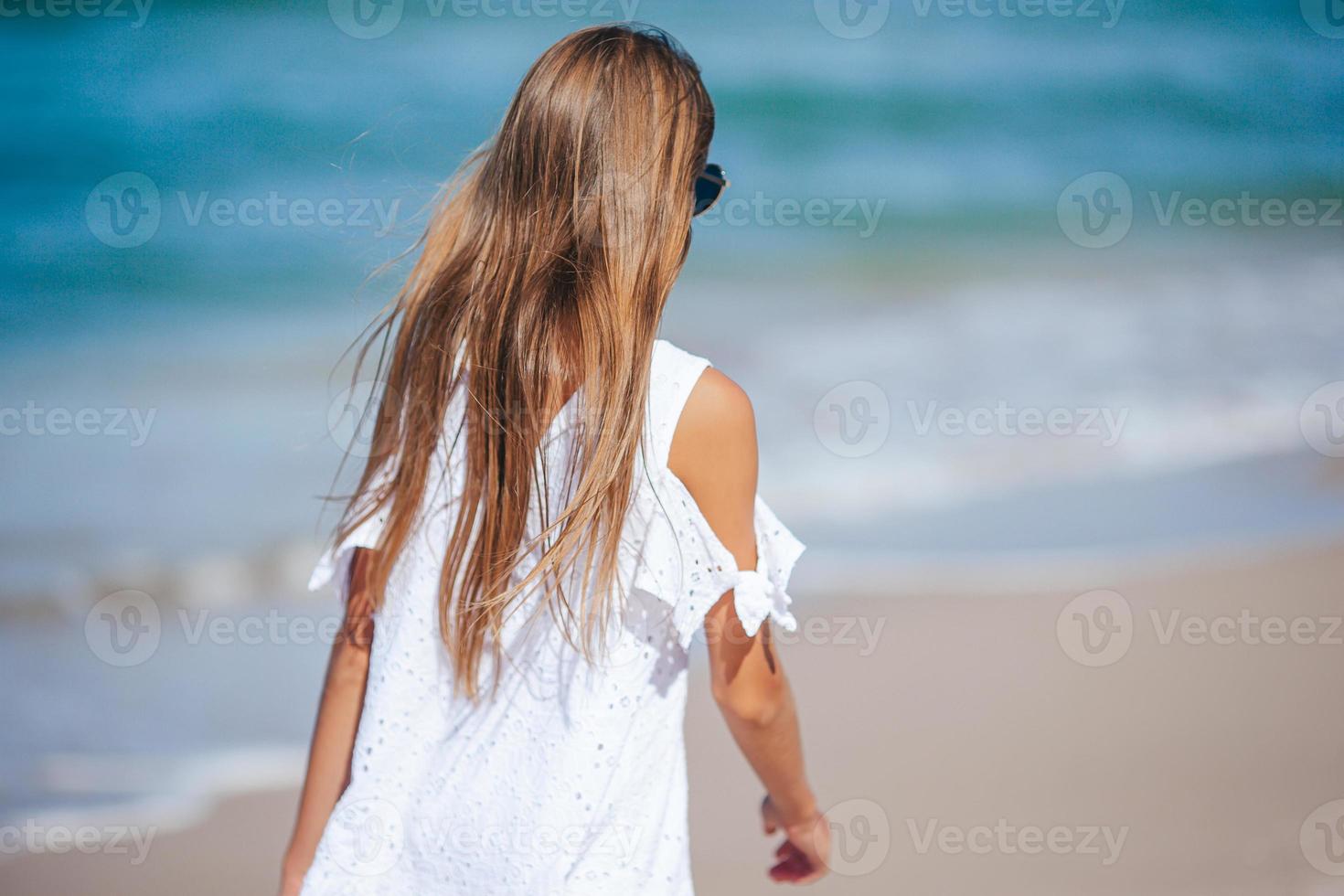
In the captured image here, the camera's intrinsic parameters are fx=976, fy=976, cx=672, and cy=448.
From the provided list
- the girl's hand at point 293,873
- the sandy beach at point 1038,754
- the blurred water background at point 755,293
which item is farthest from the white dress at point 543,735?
the blurred water background at point 755,293

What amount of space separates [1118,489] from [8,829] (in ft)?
13.3

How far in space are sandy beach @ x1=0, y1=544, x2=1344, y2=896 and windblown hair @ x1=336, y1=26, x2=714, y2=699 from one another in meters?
1.79

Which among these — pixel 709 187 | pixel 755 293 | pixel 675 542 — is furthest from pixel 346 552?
pixel 755 293

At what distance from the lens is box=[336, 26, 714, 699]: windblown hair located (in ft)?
3.51

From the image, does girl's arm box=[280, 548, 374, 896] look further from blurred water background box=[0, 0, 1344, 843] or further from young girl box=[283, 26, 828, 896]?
blurred water background box=[0, 0, 1344, 843]

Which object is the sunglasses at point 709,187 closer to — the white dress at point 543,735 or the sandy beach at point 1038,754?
the white dress at point 543,735

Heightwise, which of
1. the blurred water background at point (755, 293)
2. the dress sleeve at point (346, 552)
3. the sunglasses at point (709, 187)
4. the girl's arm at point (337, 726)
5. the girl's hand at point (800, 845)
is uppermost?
the blurred water background at point (755, 293)

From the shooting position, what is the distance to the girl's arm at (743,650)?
1.08 metres

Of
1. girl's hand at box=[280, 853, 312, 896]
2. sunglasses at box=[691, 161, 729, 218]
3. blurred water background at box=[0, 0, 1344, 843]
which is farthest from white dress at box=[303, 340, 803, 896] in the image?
blurred water background at box=[0, 0, 1344, 843]

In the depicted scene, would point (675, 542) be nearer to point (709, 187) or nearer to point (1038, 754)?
point (709, 187)

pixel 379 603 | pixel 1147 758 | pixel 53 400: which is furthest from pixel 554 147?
pixel 53 400

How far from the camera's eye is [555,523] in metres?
1.07

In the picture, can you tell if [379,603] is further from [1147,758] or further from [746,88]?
[746,88]

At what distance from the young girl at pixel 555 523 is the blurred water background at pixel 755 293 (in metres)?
2.11
